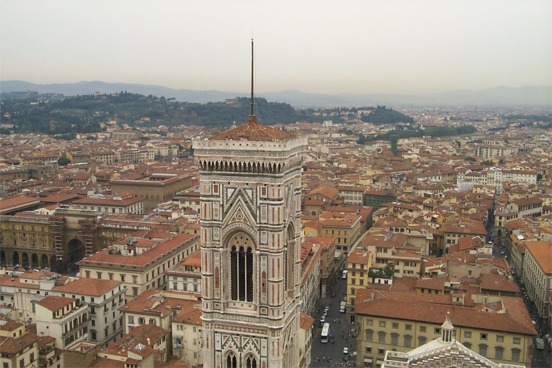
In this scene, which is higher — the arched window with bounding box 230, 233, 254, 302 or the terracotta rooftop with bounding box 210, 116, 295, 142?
Result: the terracotta rooftop with bounding box 210, 116, 295, 142

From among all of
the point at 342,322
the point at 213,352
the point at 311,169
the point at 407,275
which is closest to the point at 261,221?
the point at 213,352

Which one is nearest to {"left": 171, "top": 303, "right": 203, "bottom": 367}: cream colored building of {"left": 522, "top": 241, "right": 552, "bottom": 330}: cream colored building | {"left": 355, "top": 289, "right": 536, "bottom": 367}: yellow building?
{"left": 355, "top": 289, "right": 536, "bottom": 367}: yellow building

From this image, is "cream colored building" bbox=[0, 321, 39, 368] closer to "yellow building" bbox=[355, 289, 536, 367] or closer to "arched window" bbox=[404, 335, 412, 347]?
"yellow building" bbox=[355, 289, 536, 367]

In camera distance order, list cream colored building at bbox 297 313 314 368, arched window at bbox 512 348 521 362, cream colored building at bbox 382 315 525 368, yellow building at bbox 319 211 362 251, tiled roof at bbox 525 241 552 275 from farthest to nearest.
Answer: yellow building at bbox 319 211 362 251 < tiled roof at bbox 525 241 552 275 < arched window at bbox 512 348 521 362 < cream colored building at bbox 297 313 314 368 < cream colored building at bbox 382 315 525 368

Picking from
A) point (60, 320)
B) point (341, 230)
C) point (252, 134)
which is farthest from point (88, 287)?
point (341, 230)

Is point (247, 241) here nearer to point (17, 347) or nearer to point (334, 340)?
point (17, 347)

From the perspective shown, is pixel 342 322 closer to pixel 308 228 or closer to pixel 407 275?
pixel 407 275

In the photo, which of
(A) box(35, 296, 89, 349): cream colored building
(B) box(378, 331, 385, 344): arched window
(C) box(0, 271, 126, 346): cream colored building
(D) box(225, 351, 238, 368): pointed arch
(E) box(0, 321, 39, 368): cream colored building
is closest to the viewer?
(D) box(225, 351, 238, 368): pointed arch

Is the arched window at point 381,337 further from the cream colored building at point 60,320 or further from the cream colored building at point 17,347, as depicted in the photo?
the cream colored building at point 17,347
